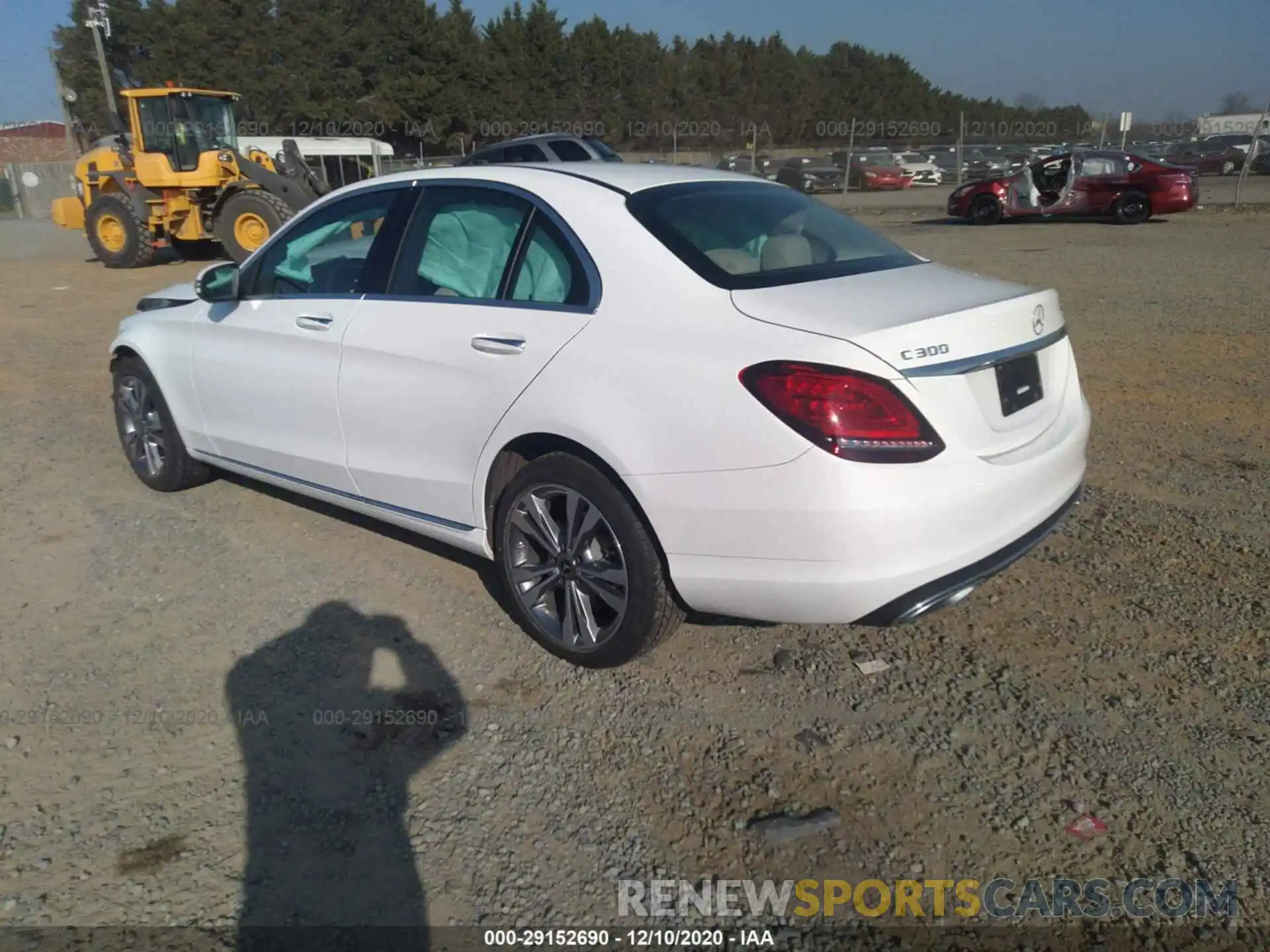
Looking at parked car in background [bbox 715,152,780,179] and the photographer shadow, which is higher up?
the photographer shadow

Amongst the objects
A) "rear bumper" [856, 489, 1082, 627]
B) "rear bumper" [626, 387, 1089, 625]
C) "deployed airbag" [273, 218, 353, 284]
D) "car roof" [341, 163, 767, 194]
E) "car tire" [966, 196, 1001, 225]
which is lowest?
"car tire" [966, 196, 1001, 225]

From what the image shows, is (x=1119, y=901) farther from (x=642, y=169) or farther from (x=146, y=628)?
(x=146, y=628)

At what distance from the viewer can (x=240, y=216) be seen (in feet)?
52.8

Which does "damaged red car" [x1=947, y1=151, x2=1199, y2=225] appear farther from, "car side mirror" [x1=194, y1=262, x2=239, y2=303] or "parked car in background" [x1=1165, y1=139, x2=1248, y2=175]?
"car side mirror" [x1=194, y1=262, x2=239, y2=303]

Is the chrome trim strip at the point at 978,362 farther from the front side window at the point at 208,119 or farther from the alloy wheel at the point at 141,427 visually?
the front side window at the point at 208,119

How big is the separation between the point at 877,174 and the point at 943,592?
34727mm

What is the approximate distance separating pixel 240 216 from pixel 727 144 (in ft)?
163

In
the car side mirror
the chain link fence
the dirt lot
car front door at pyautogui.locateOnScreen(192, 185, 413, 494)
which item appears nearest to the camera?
the dirt lot

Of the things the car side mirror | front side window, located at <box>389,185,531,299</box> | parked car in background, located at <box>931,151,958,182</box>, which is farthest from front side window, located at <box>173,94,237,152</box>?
parked car in background, located at <box>931,151,958,182</box>

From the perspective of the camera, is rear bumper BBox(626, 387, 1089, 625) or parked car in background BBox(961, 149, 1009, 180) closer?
rear bumper BBox(626, 387, 1089, 625)

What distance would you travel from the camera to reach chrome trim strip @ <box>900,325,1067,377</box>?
9.37ft

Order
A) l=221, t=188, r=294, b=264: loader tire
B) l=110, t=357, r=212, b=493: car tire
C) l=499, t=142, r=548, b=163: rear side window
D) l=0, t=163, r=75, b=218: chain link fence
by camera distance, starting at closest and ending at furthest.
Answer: l=110, t=357, r=212, b=493: car tire < l=221, t=188, r=294, b=264: loader tire < l=499, t=142, r=548, b=163: rear side window < l=0, t=163, r=75, b=218: chain link fence

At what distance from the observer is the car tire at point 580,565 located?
3227 mm

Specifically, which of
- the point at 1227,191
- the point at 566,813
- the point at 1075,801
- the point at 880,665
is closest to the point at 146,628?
the point at 566,813
